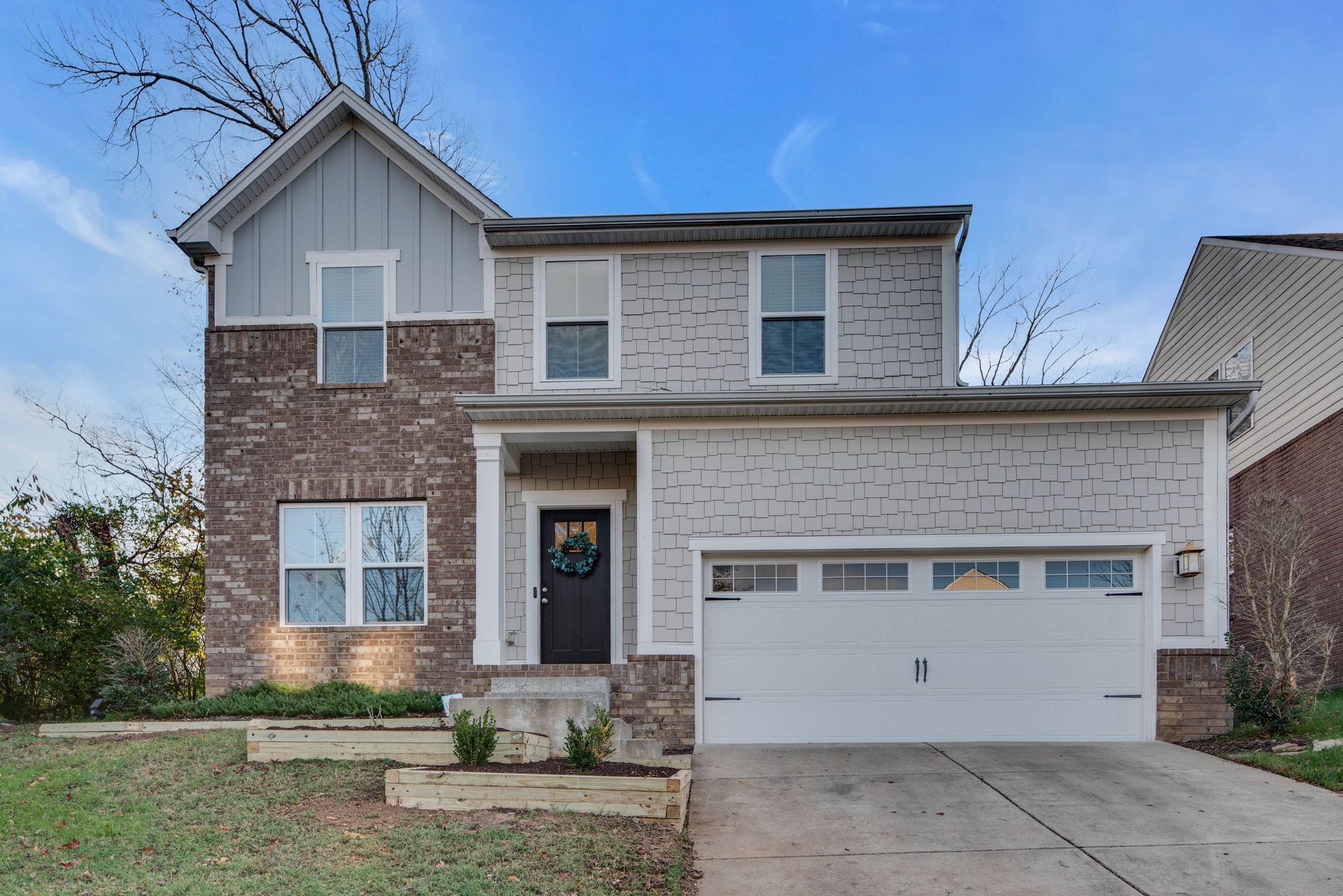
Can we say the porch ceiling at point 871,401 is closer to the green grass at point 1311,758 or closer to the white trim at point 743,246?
the white trim at point 743,246

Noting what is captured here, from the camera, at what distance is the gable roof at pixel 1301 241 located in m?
13.3

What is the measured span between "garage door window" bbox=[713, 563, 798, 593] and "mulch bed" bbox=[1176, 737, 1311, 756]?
4.14 m

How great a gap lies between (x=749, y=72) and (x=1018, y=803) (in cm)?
1621

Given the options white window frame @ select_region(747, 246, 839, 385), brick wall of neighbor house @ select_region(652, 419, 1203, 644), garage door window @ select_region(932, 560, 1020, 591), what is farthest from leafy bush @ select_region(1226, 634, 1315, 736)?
white window frame @ select_region(747, 246, 839, 385)

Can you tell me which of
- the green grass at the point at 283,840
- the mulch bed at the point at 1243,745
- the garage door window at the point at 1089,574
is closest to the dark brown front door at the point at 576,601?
the green grass at the point at 283,840

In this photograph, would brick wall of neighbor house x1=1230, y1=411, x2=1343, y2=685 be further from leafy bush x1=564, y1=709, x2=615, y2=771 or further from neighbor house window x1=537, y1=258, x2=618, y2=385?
leafy bush x1=564, y1=709, x2=615, y2=771

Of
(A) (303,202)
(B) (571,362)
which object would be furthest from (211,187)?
(B) (571,362)

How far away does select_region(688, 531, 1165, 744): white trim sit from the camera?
8.76 meters

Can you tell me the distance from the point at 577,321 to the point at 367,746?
5.31 m

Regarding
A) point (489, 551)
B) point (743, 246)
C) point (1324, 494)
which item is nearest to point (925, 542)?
point (743, 246)

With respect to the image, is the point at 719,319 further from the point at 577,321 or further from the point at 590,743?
the point at 590,743

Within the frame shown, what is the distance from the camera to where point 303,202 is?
1068 centimetres

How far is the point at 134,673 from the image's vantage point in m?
10.2

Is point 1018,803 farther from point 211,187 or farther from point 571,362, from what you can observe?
point 211,187
